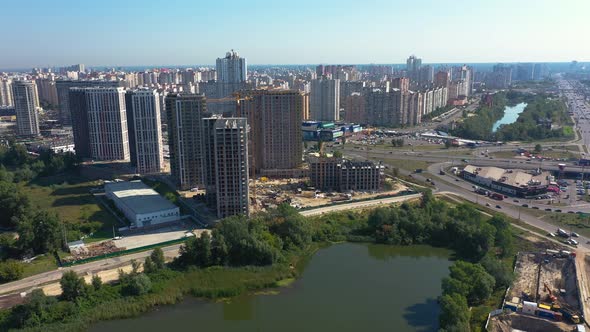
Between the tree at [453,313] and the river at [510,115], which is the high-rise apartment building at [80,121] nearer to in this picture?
the tree at [453,313]

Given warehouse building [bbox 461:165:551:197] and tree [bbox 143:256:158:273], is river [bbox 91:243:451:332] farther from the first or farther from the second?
warehouse building [bbox 461:165:551:197]

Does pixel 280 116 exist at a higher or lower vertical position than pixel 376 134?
higher

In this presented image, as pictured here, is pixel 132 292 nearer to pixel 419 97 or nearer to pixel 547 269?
pixel 547 269

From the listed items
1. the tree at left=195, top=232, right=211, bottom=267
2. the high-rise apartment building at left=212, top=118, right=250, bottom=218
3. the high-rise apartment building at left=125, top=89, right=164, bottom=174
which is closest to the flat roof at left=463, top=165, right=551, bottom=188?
the high-rise apartment building at left=212, top=118, right=250, bottom=218

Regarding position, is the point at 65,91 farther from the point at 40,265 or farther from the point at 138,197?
the point at 40,265

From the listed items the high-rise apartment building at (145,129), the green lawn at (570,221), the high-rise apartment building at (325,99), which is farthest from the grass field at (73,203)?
the high-rise apartment building at (325,99)

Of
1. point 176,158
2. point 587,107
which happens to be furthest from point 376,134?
point 587,107

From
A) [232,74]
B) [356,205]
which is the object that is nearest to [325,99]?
[232,74]

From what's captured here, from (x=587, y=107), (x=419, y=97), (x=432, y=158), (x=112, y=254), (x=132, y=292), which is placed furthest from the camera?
(x=587, y=107)
